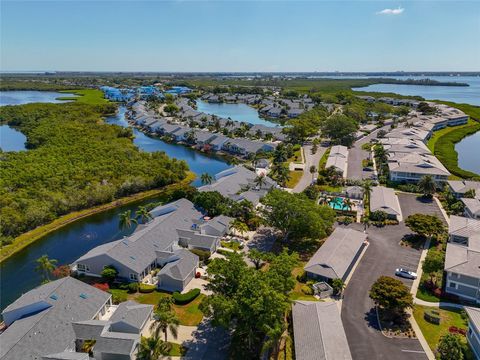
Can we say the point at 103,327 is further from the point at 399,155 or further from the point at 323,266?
the point at 399,155

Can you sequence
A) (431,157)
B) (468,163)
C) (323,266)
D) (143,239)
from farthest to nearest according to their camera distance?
(468,163)
(431,157)
(143,239)
(323,266)

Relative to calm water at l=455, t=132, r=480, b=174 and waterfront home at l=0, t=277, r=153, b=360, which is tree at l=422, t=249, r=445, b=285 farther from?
calm water at l=455, t=132, r=480, b=174

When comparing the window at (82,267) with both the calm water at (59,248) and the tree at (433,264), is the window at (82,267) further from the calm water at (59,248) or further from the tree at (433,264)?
the tree at (433,264)

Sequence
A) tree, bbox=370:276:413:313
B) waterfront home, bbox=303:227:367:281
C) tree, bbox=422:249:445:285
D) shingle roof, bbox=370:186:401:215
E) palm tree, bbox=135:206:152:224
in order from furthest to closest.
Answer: shingle roof, bbox=370:186:401:215 < palm tree, bbox=135:206:152:224 < waterfront home, bbox=303:227:367:281 < tree, bbox=422:249:445:285 < tree, bbox=370:276:413:313

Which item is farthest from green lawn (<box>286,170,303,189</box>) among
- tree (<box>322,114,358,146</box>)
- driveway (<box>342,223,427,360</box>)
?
tree (<box>322,114,358,146</box>)

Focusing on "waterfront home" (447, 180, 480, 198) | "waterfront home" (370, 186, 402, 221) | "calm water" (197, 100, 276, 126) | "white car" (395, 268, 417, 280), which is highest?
"calm water" (197, 100, 276, 126)

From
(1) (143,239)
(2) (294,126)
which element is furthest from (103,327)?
(2) (294,126)

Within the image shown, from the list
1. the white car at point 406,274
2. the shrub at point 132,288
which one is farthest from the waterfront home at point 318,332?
the shrub at point 132,288
